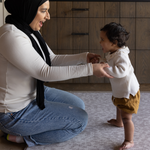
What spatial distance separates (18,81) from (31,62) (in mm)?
170

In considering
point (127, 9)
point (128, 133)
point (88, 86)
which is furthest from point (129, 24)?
point (128, 133)

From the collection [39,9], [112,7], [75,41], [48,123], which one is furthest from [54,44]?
[48,123]

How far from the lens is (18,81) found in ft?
3.68

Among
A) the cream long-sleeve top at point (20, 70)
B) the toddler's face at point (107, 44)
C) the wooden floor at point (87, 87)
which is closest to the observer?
the cream long-sleeve top at point (20, 70)

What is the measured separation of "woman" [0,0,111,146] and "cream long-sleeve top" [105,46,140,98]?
0.33 feet

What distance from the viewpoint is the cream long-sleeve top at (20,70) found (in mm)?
1011

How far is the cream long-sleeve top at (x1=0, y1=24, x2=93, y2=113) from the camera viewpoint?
1.01 meters

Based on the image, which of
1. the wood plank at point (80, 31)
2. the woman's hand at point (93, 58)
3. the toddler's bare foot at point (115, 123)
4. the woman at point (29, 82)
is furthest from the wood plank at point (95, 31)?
the woman at point (29, 82)

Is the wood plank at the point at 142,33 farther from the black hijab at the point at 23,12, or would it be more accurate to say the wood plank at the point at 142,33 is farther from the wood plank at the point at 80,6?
the black hijab at the point at 23,12

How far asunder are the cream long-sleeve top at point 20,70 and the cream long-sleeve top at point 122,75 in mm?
175

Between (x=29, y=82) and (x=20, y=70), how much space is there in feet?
0.33

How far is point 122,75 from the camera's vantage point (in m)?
1.13

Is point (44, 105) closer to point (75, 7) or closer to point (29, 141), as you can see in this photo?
point (29, 141)

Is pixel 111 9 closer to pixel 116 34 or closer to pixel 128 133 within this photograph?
pixel 116 34
